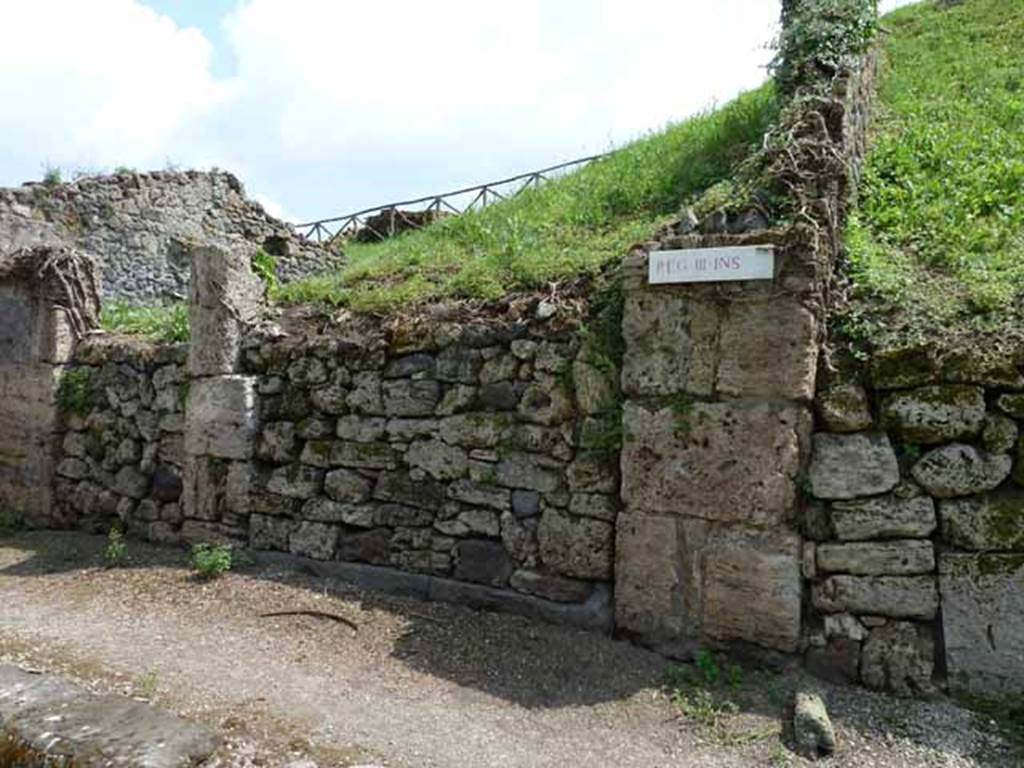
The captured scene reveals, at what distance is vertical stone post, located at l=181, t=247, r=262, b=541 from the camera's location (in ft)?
17.5

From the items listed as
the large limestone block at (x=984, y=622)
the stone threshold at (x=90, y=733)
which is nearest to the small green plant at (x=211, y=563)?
the stone threshold at (x=90, y=733)

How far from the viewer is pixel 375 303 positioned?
532 cm

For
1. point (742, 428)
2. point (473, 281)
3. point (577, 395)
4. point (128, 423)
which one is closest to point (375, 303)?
point (473, 281)

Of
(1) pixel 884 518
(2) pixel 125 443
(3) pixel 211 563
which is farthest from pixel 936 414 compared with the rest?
(2) pixel 125 443

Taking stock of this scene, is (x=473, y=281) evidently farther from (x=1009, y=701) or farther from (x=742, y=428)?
(x=1009, y=701)

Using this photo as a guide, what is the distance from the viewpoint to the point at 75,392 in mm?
6289

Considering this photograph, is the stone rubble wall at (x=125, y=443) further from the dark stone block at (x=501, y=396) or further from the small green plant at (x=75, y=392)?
the dark stone block at (x=501, y=396)

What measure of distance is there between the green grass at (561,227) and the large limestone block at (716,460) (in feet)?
3.99

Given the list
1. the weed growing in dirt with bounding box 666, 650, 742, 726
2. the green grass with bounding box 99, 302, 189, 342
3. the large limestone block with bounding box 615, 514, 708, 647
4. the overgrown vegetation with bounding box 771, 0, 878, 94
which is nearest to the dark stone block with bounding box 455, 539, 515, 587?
the large limestone block with bounding box 615, 514, 708, 647

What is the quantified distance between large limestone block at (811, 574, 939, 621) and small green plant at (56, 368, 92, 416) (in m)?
5.96

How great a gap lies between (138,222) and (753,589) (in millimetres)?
9632

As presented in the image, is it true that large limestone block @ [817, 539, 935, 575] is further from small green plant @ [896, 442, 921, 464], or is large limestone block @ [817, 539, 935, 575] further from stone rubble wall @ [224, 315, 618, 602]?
stone rubble wall @ [224, 315, 618, 602]

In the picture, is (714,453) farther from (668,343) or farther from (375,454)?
(375,454)

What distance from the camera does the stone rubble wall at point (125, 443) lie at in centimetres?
577
